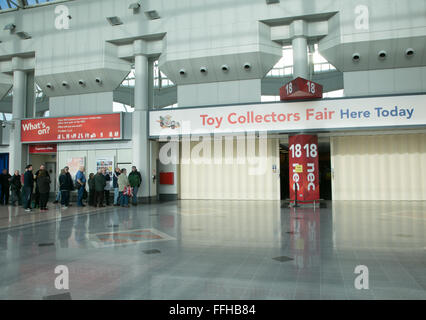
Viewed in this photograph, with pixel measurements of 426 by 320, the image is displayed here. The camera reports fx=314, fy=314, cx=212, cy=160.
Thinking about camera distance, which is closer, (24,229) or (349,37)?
Result: (24,229)

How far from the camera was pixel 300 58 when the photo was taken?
468 inches

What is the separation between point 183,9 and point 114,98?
200 inches

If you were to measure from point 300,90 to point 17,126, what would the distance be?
1308 centimetres

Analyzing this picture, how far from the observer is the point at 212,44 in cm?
1251

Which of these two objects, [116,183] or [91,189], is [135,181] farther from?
[91,189]

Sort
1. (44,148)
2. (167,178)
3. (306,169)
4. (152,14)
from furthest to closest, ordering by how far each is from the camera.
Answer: (44,148), (167,178), (152,14), (306,169)

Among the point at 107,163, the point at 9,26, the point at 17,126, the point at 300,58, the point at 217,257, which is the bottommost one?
the point at 217,257

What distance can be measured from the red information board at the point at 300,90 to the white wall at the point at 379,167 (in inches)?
107

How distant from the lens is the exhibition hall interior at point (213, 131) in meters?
6.66

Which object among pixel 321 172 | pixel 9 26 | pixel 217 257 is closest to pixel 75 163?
pixel 9 26

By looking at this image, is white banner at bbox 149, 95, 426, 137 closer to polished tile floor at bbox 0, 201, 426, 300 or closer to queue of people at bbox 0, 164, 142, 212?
queue of people at bbox 0, 164, 142, 212

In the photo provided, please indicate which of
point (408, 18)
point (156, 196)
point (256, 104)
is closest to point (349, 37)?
point (408, 18)

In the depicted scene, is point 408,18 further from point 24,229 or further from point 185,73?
point 24,229

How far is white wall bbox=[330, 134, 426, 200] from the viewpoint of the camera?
40.4 ft
